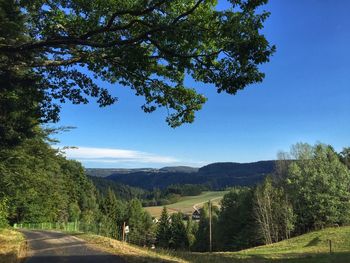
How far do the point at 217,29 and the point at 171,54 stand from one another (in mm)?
1067

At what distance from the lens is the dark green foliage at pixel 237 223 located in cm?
7838

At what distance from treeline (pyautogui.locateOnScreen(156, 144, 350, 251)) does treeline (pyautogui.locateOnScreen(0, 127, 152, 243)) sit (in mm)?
23858

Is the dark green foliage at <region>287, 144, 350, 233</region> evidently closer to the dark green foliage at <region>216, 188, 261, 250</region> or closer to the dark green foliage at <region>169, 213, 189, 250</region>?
the dark green foliage at <region>216, 188, 261, 250</region>

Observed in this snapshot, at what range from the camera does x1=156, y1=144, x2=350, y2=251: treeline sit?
6725 centimetres

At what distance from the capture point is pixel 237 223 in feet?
285

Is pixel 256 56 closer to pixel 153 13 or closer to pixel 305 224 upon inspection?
pixel 153 13

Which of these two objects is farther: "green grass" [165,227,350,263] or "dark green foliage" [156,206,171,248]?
"dark green foliage" [156,206,171,248]

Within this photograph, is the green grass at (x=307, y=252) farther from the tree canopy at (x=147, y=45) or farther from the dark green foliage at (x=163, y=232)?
the dark green foliage at (x=163, y=232)

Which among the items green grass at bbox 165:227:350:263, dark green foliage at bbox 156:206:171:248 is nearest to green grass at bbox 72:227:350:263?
green grass at bbox 165:227:350:263

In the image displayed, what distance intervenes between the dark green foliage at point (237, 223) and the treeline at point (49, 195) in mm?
22587

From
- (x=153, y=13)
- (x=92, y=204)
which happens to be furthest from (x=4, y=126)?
(x=92, y=204)

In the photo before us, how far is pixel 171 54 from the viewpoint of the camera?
9031 millimetres

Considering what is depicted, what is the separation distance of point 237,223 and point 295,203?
17694 millimetres

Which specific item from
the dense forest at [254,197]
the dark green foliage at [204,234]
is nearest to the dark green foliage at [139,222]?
the dark green foliage at [204,234]
